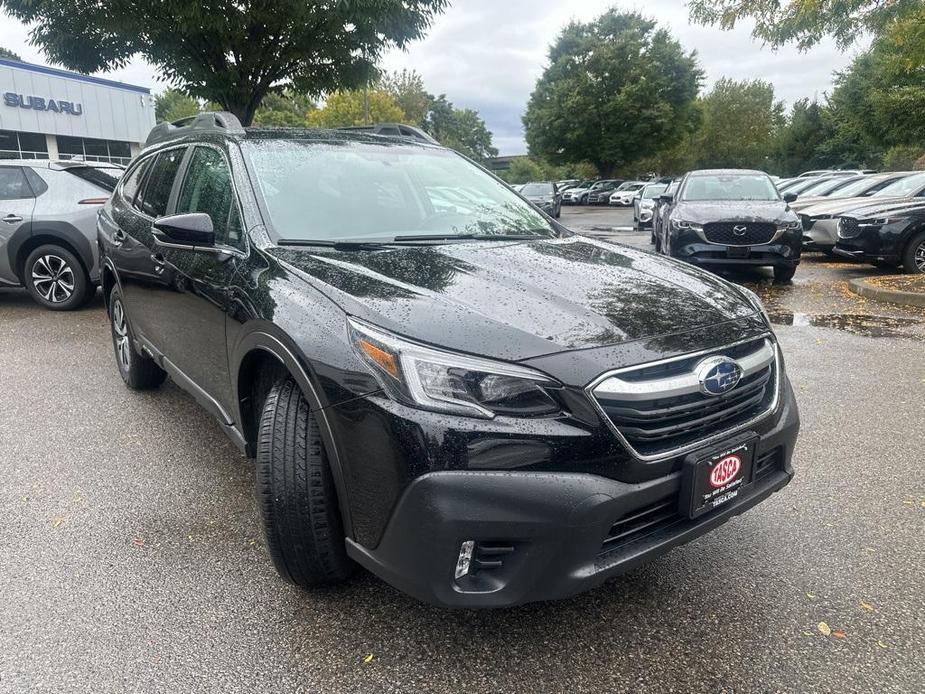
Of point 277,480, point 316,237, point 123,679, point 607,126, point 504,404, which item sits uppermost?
point 607,126

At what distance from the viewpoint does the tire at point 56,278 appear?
7.44 m

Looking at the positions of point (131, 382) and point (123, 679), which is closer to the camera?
point (123, 679)

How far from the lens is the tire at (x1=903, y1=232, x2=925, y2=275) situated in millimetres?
9547

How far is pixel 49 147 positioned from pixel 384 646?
35.4 meters

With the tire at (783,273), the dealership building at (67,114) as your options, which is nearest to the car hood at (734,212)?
the tire at (783,273)

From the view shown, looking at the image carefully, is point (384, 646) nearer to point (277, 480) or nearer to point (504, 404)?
point (277, 480)

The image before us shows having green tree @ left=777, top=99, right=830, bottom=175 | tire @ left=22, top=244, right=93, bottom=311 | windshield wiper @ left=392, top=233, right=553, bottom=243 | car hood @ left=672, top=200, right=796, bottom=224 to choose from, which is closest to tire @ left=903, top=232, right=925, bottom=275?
car hood @ left=672, top=200, right=796, bottom=224

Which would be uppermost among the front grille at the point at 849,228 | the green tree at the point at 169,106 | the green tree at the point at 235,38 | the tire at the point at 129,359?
the green tree at the point at 169,106

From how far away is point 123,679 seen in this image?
2055 mm

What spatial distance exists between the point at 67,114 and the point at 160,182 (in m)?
32.8

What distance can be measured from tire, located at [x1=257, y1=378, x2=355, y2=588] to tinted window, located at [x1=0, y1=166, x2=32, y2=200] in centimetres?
692

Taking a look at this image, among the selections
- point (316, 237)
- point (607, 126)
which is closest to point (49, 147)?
point (607, 126)

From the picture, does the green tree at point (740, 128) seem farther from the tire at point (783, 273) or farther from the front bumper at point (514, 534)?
the front bumper at point (514, 534)

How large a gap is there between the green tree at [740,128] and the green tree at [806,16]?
46108 mm
